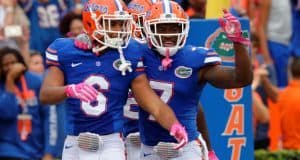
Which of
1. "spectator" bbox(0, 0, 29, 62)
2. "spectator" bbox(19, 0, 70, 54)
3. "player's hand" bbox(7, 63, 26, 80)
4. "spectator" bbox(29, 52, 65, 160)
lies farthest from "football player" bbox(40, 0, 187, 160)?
"spectator" bbox(19, 0, 70, 54)

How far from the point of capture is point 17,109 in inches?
480

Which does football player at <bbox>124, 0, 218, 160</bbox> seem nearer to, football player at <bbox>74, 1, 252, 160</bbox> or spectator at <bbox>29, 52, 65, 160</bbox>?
football player at <bbox>74, 1, 252, 160</bbox>

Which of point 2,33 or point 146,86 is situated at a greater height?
point 146,86

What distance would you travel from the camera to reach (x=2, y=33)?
14602mm

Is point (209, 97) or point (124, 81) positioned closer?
point (124, 81)

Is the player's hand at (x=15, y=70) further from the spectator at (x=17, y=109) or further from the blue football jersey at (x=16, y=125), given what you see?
the blue football jersey at (x=16, y=125)

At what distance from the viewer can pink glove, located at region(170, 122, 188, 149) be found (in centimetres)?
870

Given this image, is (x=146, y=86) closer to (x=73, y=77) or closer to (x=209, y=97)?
(x=73, y=77)

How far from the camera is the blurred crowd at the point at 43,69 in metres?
12.2

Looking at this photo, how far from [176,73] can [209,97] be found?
192 centimetres

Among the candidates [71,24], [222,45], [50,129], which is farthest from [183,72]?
[71,24]

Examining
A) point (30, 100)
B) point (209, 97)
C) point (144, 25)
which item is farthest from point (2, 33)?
point (144, 25)

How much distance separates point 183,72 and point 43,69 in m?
5.15

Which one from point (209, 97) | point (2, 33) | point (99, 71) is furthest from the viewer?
point (2, 33)
